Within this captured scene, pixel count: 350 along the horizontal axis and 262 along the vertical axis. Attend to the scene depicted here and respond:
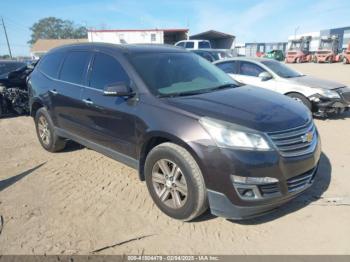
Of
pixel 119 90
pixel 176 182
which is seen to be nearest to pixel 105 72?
pixel 119 90

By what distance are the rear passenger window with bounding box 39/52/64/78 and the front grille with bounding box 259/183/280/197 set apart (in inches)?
157

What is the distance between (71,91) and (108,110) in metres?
1.06

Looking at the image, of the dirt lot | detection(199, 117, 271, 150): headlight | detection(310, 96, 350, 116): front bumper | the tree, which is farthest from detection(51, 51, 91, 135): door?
the tree

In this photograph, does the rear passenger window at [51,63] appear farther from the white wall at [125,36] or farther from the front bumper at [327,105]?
the white wall at [125,36]

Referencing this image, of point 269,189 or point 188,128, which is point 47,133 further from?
point 269,189

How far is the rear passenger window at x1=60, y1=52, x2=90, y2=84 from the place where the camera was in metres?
4.67

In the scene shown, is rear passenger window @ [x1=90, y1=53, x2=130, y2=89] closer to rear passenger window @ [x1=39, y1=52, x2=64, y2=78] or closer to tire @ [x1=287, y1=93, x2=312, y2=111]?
rear passenger window @ [x1=39, y1=52, x2=64, y2=78]

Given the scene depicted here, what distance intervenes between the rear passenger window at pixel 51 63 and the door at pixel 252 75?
476 cm

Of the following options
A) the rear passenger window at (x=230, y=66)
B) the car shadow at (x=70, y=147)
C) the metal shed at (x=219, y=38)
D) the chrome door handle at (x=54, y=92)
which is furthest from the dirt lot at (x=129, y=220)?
the metal shed at (x=219, y=38)

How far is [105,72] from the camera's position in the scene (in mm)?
4270

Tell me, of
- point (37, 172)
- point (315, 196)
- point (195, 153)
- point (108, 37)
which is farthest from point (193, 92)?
point (108, 37)

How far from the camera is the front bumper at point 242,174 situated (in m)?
2.93

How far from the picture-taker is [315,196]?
3924 millimetres

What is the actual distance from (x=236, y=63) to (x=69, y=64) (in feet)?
17.6
